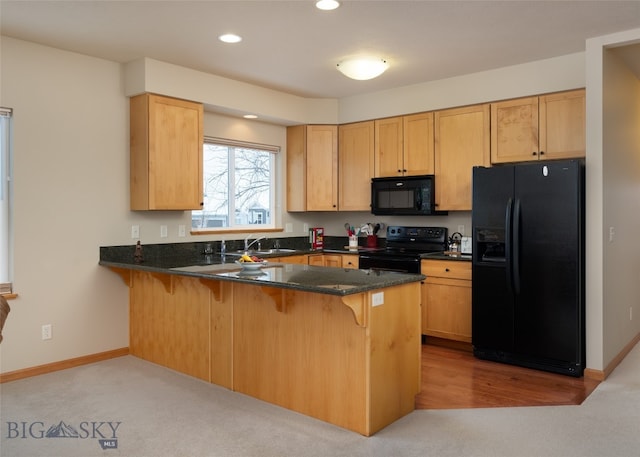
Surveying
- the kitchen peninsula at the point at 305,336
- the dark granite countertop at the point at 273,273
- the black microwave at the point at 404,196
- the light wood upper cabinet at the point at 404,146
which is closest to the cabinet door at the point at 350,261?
the black microwave at the point at 404,196

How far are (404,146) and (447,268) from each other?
4.51 feet

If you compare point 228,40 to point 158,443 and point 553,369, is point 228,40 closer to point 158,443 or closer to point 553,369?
point 158,443

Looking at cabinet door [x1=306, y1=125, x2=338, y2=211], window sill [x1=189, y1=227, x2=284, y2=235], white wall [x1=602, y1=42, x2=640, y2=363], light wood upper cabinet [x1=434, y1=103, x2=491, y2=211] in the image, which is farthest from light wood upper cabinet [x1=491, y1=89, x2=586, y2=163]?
window sill [x1=189, y1=227, x2=284, y2=235]

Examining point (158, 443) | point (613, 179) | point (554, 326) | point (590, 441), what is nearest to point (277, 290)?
point (158, 443)

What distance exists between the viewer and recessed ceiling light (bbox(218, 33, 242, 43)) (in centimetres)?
370

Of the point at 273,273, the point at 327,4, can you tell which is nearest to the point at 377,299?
the point at 273,273

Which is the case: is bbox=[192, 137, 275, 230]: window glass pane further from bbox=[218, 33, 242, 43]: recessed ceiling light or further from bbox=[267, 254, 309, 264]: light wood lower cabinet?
bbox=[218, 33, 242, 43]: recessed ceiling light

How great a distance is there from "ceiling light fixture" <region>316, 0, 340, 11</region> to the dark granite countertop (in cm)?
166

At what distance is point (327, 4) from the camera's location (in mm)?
3150

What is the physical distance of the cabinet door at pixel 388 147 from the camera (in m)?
5.30

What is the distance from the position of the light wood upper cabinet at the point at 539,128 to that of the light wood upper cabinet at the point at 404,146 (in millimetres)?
666

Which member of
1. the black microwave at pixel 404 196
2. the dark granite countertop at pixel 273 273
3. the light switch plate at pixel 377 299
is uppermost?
the black microwave at pixel 404 196

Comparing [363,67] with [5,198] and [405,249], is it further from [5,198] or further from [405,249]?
[5,198]

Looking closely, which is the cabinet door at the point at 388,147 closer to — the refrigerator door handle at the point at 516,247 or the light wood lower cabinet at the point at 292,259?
Result: the light wood lower cabinet at the point at 292,259
